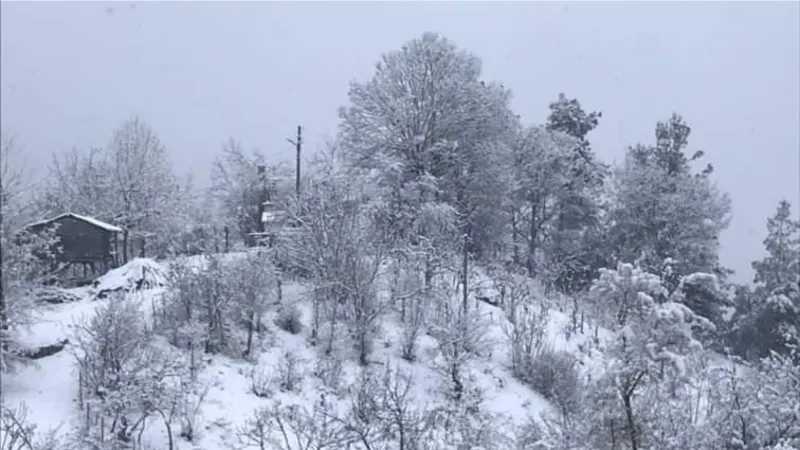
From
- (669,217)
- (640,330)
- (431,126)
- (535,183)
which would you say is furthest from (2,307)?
(669,217)

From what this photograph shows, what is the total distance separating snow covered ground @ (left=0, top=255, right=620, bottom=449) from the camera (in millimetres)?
14796

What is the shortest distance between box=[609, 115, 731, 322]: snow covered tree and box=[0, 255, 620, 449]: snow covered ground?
950 centimetres

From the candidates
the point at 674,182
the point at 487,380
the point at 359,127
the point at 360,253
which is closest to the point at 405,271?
the point at 360,253

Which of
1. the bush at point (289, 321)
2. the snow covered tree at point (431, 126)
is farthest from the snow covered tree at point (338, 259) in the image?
the snow covered tree at point (431, 126)

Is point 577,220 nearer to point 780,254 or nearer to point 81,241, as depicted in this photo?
point 780,254

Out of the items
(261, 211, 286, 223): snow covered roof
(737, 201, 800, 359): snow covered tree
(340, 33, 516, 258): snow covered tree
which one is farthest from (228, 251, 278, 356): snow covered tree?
(737, 201, 800, 359): snow covered tree

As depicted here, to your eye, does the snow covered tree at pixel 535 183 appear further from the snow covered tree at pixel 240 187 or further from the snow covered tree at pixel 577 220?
the snow covered tree at pixel 240 187

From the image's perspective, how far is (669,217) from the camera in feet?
98.3

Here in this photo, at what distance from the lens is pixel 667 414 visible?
11.3 m

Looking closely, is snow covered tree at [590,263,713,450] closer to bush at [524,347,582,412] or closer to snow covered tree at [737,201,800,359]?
bush at [524,347,582,412]

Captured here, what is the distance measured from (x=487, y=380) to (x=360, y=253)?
15.4 ft

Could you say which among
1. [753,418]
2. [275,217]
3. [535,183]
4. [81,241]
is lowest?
[753,418]

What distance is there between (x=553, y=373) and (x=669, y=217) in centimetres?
1412

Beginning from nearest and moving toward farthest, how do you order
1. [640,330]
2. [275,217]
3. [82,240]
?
[640,330] < [82,240] < [275,217]
